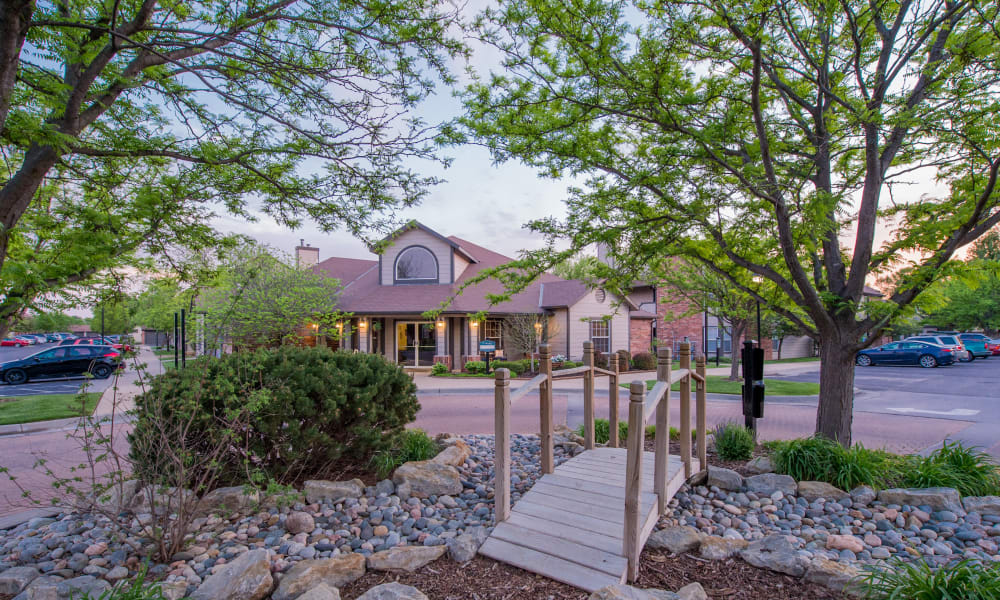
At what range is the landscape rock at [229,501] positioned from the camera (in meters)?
4.25

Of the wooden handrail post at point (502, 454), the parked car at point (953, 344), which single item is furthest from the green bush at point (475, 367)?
the parked car at point (953, 344)

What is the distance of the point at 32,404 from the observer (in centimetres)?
1205

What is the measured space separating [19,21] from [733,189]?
638cm

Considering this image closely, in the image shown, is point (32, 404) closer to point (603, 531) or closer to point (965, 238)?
point (603, 531)

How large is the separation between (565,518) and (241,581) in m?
2.45

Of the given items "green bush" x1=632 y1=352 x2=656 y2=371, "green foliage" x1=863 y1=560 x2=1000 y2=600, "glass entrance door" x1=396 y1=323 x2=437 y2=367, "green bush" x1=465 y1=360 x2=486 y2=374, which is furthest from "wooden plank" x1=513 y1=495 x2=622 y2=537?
"green bush" x1=632 y1=352 x2=656 y2=371

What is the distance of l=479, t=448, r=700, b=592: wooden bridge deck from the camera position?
339 centimetres

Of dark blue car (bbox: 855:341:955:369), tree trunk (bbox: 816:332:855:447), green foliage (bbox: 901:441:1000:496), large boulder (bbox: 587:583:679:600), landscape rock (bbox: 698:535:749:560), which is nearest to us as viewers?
large boulder (bbox: 587:583:679:600)

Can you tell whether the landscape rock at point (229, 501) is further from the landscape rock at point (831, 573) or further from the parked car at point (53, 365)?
the parked car at point (53, 365)

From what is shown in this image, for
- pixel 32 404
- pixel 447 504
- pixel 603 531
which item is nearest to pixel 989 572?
pixel 603 531

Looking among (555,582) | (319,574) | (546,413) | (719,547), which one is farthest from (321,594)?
(719,547)

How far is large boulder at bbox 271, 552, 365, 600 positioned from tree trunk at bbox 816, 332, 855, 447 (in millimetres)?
5956

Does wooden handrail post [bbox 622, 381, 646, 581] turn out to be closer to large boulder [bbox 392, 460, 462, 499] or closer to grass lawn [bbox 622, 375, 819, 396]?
large boulder [bbox 392, 460, 462, 499]

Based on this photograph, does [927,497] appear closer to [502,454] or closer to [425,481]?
[502,454]
